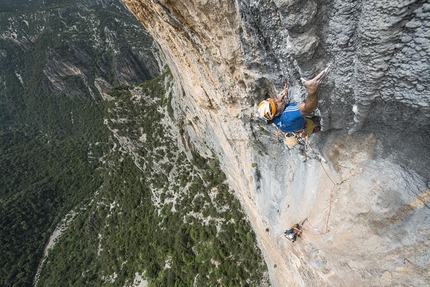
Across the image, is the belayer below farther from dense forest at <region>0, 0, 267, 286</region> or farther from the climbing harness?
dense forest at <region>0, 0, 267, 286</region>

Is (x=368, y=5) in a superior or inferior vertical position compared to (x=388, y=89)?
superior

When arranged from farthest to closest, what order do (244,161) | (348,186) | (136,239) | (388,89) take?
(136,239)
(244,161)
(348,186)
(388,89)

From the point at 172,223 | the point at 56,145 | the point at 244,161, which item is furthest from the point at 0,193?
the point at 244,161

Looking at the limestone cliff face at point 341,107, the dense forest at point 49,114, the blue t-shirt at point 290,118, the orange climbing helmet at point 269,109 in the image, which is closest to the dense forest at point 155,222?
the dense forest at point 49,114

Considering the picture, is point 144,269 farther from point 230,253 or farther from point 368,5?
point 368,5

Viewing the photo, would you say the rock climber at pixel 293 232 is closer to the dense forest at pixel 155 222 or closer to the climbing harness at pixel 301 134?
the climbing harness at pixel 301 134

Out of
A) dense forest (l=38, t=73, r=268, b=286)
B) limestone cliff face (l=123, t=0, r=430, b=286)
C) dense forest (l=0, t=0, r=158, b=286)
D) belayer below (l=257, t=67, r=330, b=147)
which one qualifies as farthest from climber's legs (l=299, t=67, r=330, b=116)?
dense forest (l=0, t=0, r=158, b=286)

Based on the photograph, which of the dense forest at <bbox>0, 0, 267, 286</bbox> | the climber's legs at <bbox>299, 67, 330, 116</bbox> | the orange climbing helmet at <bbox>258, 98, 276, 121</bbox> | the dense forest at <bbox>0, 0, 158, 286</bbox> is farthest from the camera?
the dense forest at <bbox>0, 0, 158, 286</bbox>
